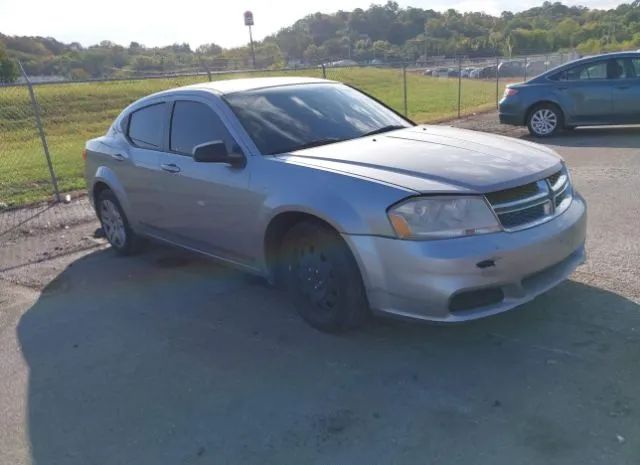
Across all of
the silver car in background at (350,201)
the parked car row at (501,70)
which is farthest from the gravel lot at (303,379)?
the parked car row at (501,70)

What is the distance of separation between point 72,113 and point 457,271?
2083 centimetres

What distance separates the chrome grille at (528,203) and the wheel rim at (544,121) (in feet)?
28.6

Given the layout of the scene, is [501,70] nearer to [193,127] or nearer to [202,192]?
[193,127]

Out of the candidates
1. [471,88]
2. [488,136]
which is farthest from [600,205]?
[471,88]

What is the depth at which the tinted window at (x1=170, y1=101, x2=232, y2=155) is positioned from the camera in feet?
15.3

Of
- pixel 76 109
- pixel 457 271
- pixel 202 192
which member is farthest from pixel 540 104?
pixel 76 109

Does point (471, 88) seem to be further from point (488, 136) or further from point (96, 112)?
point (488, 136)

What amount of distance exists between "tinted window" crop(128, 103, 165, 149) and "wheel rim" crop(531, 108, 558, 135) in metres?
8.86

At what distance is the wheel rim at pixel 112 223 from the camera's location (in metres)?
6.08

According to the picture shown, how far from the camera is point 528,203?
364 cm

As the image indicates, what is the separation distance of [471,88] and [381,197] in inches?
994

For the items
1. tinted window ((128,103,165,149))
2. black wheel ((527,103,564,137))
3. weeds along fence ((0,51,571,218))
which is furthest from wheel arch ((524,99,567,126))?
tinted window ((128,103,165,149))

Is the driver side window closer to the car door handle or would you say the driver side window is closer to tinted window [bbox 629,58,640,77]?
the car door handle

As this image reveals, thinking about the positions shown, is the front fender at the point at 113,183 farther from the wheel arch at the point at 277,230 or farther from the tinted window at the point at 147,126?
the wheel arch at the point at 277,230
